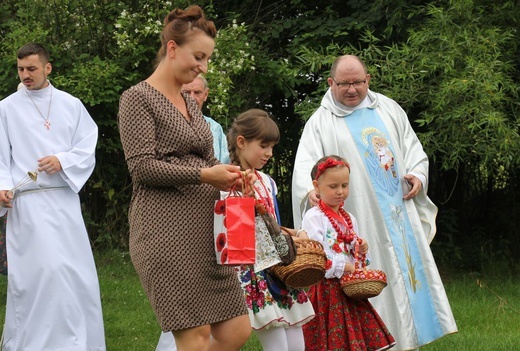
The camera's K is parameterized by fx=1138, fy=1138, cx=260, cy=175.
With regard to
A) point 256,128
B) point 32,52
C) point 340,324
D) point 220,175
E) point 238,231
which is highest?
point 32,52

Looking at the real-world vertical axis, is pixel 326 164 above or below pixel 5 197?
below

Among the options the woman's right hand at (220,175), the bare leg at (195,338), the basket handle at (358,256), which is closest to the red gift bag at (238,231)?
the woman's right hand at (220,175)

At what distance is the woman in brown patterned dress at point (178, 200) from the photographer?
4.66 metres

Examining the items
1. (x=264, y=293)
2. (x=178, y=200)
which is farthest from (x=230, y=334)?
(x=264, y=293)

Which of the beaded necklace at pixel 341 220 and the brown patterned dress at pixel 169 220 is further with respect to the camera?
the beaded necklace at pixel 341 220

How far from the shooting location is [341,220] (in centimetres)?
643

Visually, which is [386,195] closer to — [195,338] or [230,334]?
[230,334]

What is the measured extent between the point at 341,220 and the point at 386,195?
76 cm

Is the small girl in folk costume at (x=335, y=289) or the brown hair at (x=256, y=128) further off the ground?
the brown hair at (x=256, y=128)

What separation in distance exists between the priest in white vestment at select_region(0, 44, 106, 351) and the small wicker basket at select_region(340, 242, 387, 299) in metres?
1.97

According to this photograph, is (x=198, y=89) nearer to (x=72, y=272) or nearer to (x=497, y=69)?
(x=72, y=272)

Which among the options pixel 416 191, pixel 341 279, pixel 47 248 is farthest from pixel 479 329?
pixel 47 248

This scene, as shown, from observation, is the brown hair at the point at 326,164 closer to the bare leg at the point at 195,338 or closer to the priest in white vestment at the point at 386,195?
the priest in white vestment at the point at 386,195

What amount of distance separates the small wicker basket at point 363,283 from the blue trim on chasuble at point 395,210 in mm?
969
